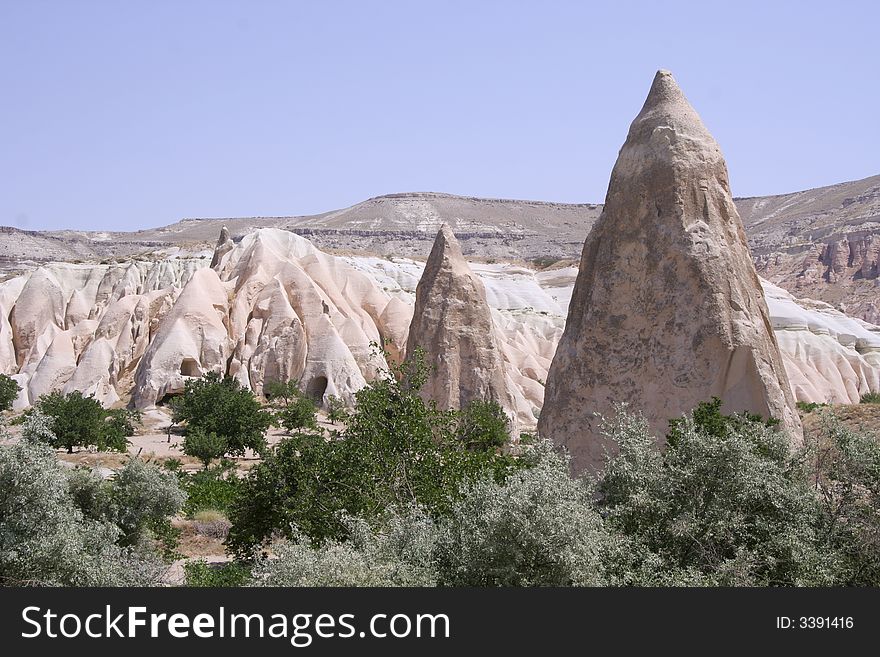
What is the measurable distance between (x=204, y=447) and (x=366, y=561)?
56.5 ft

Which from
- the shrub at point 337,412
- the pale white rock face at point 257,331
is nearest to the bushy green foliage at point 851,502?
the shrub at point 337,412

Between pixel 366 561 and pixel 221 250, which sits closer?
pixel 366 561

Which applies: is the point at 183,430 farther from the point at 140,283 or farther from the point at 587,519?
the point at 587,519

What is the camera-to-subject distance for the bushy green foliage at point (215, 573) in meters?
11.8

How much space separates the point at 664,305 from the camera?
1069 cm

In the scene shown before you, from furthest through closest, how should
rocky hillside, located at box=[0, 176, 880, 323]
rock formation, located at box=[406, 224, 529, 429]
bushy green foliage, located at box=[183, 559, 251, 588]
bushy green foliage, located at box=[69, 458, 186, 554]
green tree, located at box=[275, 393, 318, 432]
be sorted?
1. rocky hillside, located at box=[0, 176, 880, 323]
2. green tree, located at box=[275, 393, 318, 432]
3. rock formation, located at box=[406, 224, 529, 429]
4. bushy green foliage, located at box=[183, 559, 251, 588]
5. bushy green foliage, located at box=[69, 458, 186, 554]

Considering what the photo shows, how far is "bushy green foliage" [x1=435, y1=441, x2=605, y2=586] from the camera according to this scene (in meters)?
6.69

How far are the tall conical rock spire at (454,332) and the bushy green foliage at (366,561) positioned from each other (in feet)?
49.6

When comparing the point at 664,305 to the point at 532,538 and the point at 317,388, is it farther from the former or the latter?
the point at 317,388

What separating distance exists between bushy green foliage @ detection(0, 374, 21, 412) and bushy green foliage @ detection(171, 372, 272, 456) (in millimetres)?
7216

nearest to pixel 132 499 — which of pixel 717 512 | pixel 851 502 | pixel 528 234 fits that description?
pixel 717 512

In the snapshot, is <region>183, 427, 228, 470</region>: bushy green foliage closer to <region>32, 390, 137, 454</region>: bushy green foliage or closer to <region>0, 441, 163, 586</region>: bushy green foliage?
<region>32, 390, 137, 454</region>: bushy green foliage

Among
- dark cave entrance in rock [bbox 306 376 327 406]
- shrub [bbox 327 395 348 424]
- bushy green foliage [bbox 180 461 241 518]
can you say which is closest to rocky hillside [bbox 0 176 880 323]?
dark cave entrance in rock [bbox 306 376 327 406]

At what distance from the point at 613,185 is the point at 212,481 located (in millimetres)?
12381
